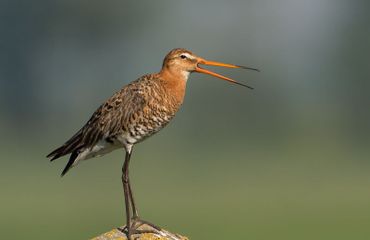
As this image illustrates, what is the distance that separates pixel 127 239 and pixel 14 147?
5219 cm

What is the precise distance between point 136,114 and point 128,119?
0.34 feet

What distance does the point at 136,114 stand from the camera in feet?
36.4

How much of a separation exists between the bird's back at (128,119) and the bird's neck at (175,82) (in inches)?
1.0

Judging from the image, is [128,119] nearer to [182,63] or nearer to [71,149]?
[71,149]

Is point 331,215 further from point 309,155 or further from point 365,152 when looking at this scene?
point 365,152

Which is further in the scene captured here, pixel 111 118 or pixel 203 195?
pixel 203 195

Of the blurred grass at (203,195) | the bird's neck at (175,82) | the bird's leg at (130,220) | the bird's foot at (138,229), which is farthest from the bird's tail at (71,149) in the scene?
the blurred grass at (203,195)

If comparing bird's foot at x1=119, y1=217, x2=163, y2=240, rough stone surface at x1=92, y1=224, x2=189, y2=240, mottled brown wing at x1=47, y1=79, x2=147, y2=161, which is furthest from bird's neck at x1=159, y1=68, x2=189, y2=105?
rough stone surface at x1=92, y1=224, x2=189, y2=240

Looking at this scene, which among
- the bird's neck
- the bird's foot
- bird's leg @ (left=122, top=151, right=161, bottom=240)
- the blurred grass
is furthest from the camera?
the blurred grass

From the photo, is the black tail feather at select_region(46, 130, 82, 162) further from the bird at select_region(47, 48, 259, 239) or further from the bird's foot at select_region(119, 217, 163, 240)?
the bird's foot at select_region(119, 217, 163, 240)

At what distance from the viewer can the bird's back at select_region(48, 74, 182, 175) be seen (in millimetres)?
11109

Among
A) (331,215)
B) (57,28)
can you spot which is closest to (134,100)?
(331,215)

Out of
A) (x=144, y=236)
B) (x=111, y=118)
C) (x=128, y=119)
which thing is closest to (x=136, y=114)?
(x=128, y=119)

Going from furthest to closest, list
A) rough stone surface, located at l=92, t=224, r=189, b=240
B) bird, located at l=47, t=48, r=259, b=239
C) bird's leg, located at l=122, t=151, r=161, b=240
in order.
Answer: bird, located at l=47, t=48, r=259, b=239 < bird's leg, located at l=122, t=151, r=161, b=240 < rough stone surface, located at l=92, t=224, r=189, b=240
